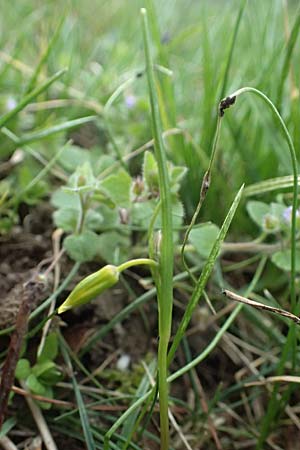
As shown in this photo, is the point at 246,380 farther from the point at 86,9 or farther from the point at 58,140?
the point at 86,9

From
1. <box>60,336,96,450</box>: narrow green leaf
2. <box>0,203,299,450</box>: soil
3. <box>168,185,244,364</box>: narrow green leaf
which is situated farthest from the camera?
<box>0,203,299,450</box>: soil

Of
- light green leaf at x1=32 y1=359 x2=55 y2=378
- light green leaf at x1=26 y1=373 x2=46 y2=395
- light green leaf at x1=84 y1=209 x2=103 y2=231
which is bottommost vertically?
light green leaf at x1=26 y1=373 x2=46 y2=395

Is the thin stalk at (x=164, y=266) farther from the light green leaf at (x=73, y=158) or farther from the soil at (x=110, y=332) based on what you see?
the light green leaf at (x=73, y=158)

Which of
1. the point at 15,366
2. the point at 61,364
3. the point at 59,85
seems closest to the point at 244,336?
the point at 61,364

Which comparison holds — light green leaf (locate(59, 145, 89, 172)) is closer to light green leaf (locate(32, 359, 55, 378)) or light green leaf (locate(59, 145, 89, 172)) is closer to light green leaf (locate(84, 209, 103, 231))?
light green leaf (locate(84, 209, 103, 231))

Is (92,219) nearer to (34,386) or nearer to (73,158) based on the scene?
(73,158)

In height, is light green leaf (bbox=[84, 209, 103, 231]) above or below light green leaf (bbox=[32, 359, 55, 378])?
above

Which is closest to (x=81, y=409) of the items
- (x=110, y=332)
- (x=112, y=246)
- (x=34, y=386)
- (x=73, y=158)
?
(x=34, y=386)

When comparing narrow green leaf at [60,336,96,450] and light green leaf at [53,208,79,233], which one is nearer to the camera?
narrow green leaf at [60,336,96,450]

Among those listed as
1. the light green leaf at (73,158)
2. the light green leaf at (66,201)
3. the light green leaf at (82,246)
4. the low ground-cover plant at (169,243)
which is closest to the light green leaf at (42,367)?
the low ground-cover plant at (169,243)

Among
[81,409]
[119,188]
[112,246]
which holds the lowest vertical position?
[81,409]

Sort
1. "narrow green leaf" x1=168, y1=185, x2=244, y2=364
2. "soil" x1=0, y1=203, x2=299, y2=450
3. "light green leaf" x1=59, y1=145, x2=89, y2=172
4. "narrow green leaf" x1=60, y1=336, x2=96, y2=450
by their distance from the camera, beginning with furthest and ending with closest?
1. "light green leaf" x1=59, y1=145, x2=89, y2=172
2. "soil" x1=0, y1=203, x2=299, y2=450
3. "narrow green leaf" x1=60, y1=336, x2=96, y2=450
4. "narrow green leaf" x1=168, y1=185, x2=244, y2=364

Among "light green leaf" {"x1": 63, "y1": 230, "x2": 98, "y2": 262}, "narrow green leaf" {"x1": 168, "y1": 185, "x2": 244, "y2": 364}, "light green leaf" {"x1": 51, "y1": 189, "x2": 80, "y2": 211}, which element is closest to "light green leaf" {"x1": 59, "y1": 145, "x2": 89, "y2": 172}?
"light green leaf" {"x1": 51, "y1": 189, "x2": 80, "y2": 211}
